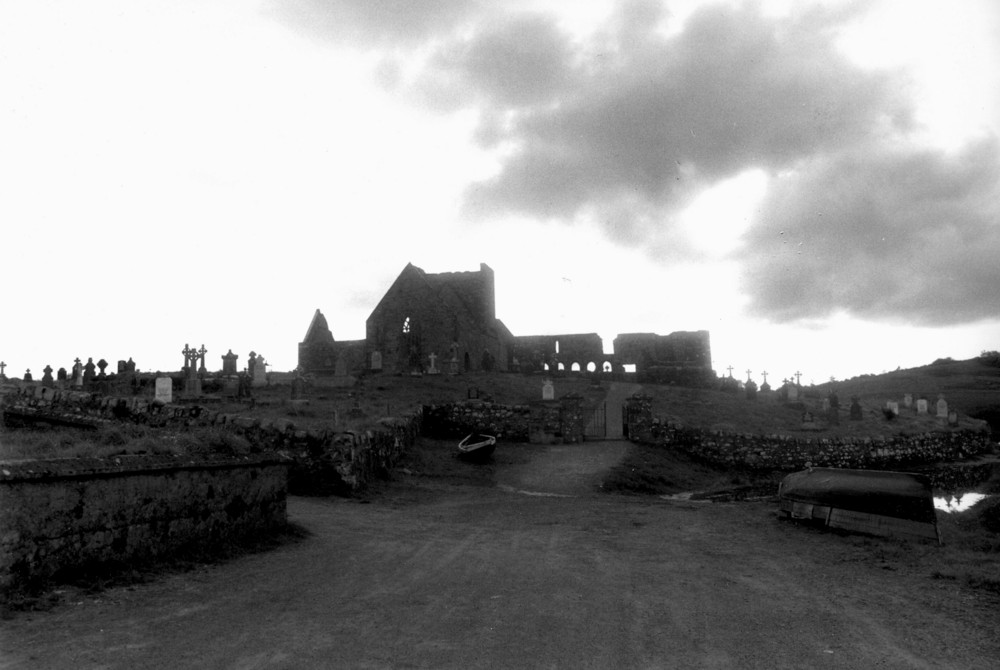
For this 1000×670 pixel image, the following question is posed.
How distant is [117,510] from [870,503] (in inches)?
437

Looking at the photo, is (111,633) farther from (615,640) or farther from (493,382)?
(493,382)

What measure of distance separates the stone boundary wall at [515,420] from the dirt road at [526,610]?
45.4 feet

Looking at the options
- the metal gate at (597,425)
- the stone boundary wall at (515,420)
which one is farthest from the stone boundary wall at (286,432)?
the metal gate at (597,425)

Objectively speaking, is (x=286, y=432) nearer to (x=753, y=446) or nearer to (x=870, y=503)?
(x=870, y=503)

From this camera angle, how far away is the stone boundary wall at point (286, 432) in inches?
601

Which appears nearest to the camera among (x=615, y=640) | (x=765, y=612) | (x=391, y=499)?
(x=615, y=640)

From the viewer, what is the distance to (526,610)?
21.2ft

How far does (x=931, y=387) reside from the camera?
66.5m

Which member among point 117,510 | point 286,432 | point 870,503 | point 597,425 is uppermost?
point 286,432

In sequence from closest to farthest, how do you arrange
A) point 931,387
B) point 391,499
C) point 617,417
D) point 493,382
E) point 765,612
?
1. point 765,612
2. point 391,499
3. point 617,417
4. point 493,382
5. point 931,387

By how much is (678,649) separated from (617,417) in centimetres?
2212

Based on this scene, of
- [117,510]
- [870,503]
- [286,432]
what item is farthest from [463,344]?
[117,510]

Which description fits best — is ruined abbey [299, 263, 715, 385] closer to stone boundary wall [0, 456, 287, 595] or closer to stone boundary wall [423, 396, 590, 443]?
stone boundary wall [423, 396, 590, 443]

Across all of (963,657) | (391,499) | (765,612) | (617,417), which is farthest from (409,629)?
(617,417)
